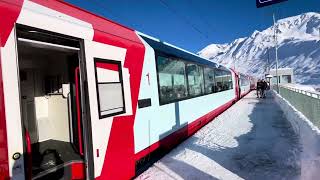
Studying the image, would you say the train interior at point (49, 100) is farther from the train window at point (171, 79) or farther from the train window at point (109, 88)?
the train window at point (171, 79)

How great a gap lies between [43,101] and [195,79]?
5515mm

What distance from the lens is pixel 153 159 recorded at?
7242 millimetres

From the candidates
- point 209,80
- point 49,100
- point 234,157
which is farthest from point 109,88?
point 209,80

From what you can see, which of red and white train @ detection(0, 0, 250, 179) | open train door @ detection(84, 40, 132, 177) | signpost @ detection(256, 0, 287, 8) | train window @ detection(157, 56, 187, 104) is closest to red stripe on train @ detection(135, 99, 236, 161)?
red and white train @ detection(0, 0, 250, 179)

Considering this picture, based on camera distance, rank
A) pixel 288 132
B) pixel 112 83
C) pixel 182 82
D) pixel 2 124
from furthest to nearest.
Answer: pixel 288 132, pixel 182 82, pixel 112 83, pixel 2 124

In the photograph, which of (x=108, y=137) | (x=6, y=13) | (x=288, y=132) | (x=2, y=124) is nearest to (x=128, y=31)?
(x=108, y=137)

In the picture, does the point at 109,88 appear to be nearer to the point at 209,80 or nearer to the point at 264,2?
the point at 264,2

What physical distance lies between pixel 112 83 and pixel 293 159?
14.2 ft

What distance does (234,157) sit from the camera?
275 inches

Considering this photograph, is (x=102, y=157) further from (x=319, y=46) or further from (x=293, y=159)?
(x=319, y=46)

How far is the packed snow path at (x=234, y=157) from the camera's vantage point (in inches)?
230

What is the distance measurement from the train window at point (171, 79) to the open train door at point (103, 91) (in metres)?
1.93

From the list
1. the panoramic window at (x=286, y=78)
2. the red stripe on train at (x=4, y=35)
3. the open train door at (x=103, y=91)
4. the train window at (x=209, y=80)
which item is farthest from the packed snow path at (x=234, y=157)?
the panoramic window at (x=286, y=78)

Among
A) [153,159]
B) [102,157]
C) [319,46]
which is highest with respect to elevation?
[319,46]
